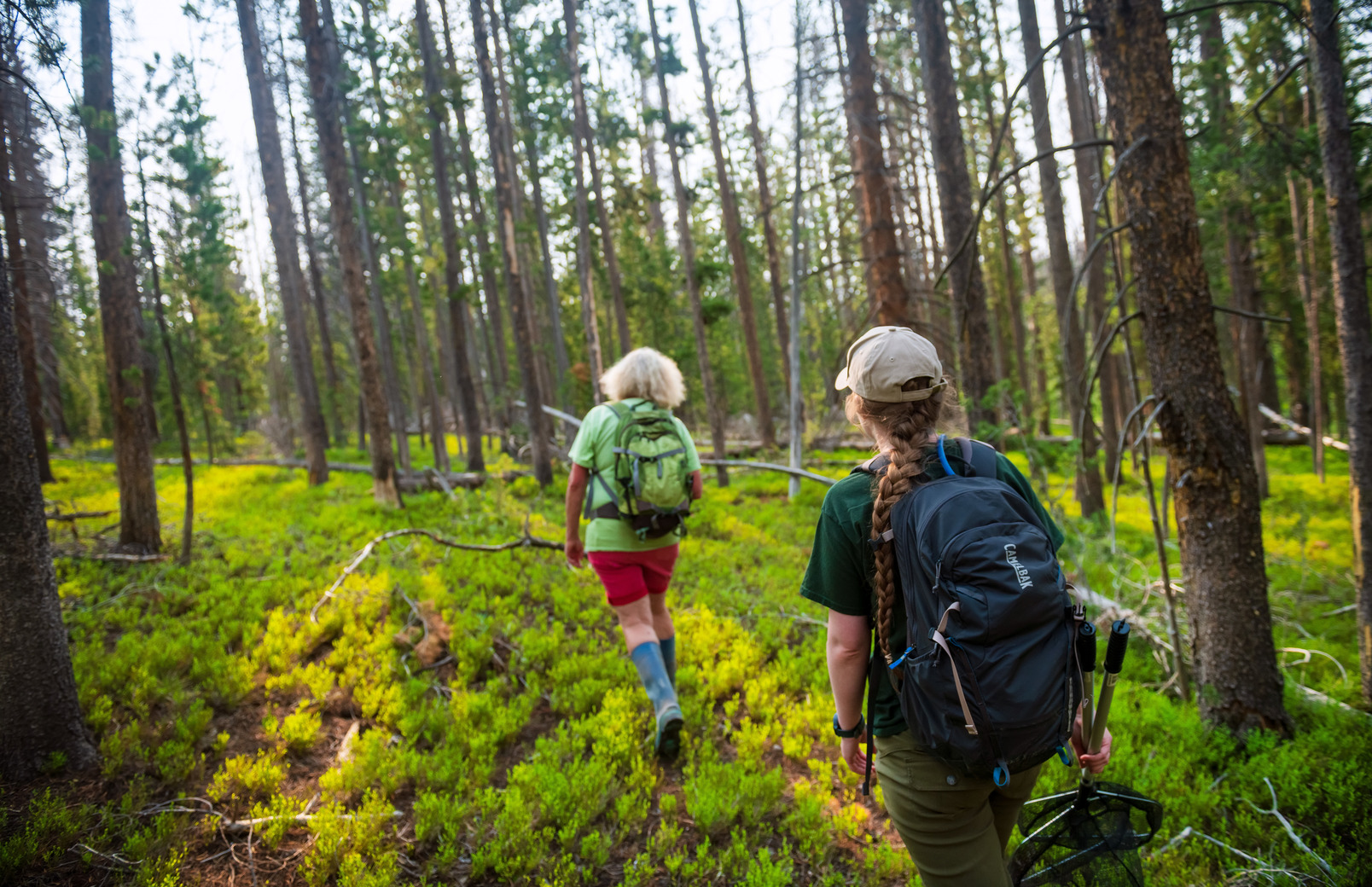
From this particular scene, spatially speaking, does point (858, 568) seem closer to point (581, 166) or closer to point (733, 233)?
point (733, 233)

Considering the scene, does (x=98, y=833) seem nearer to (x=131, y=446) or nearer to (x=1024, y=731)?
(x=1024, y=731)

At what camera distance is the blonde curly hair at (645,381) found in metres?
4.12

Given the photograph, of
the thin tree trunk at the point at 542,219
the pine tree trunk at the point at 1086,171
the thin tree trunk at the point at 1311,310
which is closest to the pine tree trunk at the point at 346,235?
the thin tree trunk at the point at 542,219

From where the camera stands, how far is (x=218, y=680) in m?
4.55

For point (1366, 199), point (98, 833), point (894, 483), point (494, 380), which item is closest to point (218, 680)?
point (98, 833)

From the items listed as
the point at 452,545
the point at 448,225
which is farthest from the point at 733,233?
the point at 452,545

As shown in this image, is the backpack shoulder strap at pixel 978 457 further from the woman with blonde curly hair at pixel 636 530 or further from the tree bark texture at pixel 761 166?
the tree bark texture at pixel 761 166

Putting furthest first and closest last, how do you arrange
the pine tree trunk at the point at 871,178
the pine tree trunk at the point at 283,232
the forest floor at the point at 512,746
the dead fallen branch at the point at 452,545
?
the pine tree trunk at the point at 283,232 < the pine tree trunk at the point at 871,178 < the dead fallen branch at the point at 452,545 < the forest floor at the point at 512,746

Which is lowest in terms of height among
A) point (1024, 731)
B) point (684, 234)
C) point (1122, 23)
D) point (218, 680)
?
point (218, 680)

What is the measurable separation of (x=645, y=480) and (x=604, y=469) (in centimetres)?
30

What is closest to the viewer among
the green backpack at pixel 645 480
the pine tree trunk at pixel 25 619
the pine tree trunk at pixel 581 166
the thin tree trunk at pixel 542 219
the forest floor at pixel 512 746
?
the forest floor at pixel 512 746

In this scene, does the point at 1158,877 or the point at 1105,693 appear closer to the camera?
the point at 1105,693

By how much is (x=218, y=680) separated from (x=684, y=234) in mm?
10734

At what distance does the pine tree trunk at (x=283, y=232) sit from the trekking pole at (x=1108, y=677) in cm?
1482
